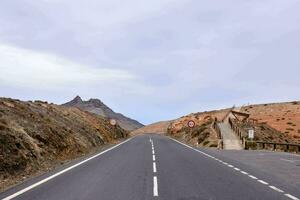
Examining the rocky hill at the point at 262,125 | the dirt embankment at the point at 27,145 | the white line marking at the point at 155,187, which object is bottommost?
the white line marking at the point at 155,187

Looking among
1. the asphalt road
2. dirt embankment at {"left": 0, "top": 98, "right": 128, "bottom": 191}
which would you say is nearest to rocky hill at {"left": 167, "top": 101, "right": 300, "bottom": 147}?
dirt embankment at {"left": 0, "top": 98, "right": 128, "bottom": 191}

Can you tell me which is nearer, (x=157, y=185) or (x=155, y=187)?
(x=155, y=187)

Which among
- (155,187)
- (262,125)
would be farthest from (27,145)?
(262,125)

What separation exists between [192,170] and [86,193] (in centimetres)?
888

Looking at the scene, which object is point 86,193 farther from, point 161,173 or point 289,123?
point 289,123

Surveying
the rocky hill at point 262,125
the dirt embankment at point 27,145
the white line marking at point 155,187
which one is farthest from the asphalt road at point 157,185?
the rocky hill at point 262,125

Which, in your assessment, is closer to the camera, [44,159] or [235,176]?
[235,176]

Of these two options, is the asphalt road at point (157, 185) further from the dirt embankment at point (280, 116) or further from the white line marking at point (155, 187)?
the dirt embankment at point (280, 116)

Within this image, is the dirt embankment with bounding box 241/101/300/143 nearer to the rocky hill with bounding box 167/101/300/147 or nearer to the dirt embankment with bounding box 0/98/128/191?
the rocky hill with bounding box 167/101/300/147

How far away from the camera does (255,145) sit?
171 feet

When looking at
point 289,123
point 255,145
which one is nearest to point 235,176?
point 255,145

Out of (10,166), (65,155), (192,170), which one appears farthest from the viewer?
(65,155)

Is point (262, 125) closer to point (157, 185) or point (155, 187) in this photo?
point (157, 185)

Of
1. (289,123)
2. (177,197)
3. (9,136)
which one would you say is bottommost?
(177,197)
